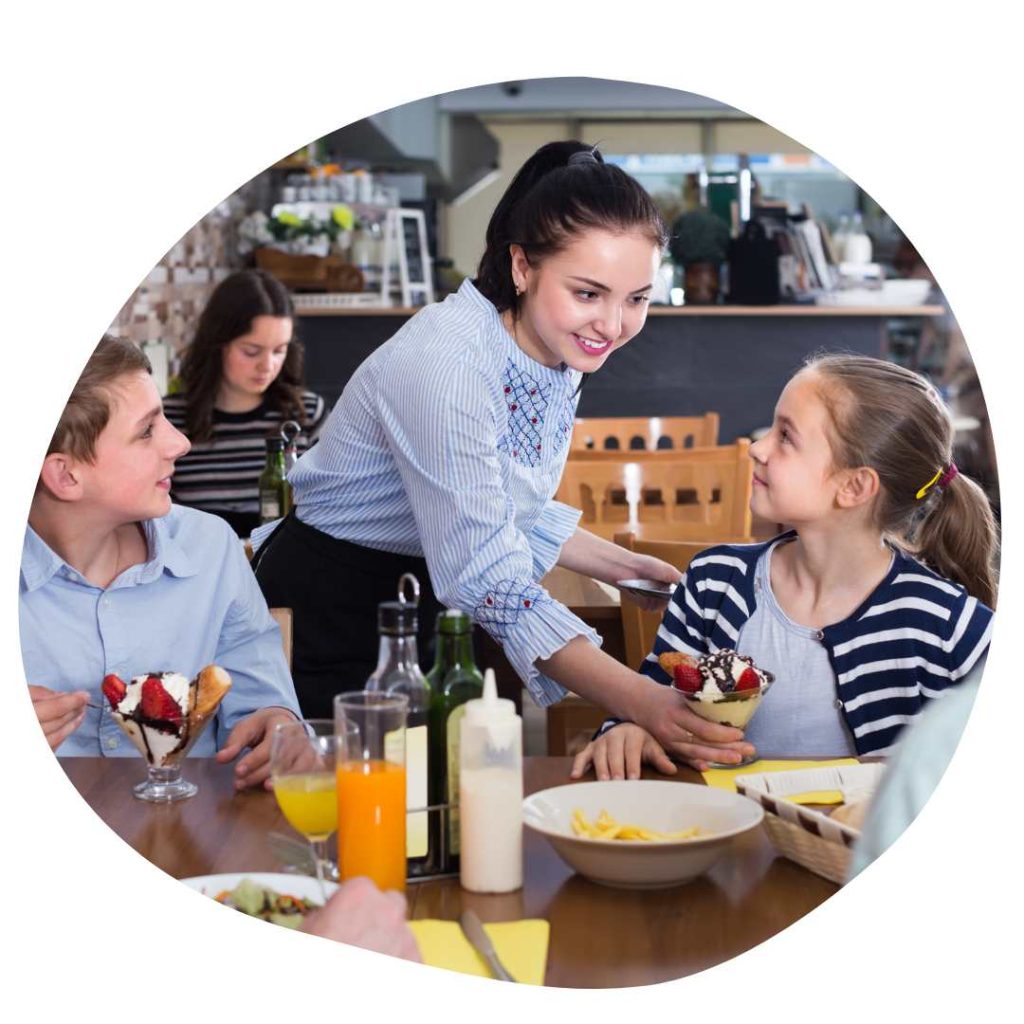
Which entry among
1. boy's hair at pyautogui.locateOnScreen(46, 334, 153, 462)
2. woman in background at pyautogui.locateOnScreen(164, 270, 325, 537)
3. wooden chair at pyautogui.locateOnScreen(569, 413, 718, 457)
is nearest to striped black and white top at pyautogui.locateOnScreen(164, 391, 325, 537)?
woman in background at pyautogui.locateOnScreen(164, 270, 325, 537)

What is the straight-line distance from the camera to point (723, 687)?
3.16ft

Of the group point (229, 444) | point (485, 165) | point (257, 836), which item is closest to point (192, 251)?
point (229, 444)

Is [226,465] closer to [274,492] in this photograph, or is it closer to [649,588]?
[274,492]

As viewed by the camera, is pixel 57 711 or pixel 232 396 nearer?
pixel 57 711

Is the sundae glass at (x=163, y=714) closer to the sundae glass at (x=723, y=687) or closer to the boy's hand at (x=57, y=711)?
the boy's hand at (x=57, y=711)

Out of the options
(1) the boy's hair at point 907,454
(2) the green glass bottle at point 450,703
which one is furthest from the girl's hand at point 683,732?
(1) the boy's hair at point 907,454

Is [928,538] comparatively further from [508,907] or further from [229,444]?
[229,444]

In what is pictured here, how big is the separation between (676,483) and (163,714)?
1515 mm

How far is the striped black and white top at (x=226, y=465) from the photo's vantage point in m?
2.40

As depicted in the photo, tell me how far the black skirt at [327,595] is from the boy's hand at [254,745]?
0.35m

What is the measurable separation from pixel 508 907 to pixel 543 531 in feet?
2.62

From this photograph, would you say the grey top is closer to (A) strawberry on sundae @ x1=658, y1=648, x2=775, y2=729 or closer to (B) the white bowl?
(A) strawberry on sundae @ x1=658, y1=648, x2=775, y2=729

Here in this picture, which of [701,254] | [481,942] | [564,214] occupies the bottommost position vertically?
[481,942]

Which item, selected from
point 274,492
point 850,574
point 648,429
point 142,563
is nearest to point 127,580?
point 142,563
